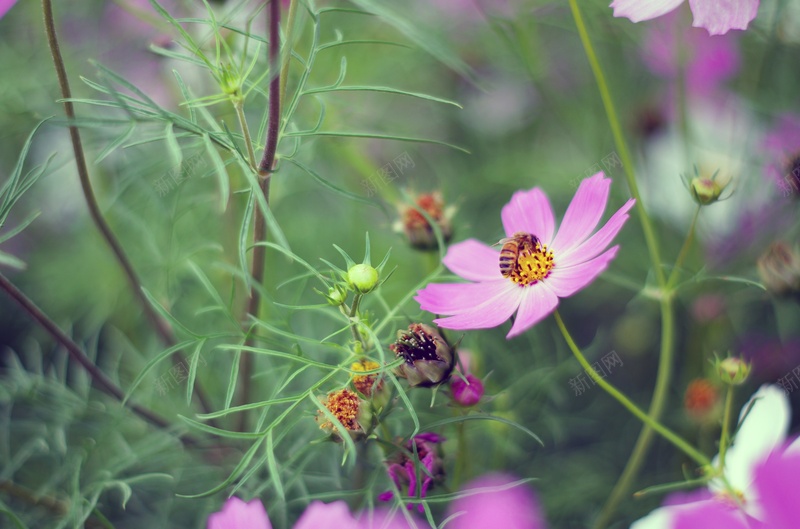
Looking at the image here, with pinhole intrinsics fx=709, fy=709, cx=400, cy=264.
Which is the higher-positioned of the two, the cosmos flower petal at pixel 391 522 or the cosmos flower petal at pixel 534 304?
the cosmos flower petal at pixel 534 304

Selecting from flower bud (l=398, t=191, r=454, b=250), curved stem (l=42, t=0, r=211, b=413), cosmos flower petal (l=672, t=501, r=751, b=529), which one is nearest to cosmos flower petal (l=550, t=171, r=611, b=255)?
flower bud (l=398, t=191, r=454, b=250)

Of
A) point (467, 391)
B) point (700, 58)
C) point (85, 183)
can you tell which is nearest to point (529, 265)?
point (467, 391)

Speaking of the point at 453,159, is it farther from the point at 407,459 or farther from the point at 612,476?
the point at 407,459

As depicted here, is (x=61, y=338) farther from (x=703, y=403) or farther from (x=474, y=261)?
(x=703, y=403)

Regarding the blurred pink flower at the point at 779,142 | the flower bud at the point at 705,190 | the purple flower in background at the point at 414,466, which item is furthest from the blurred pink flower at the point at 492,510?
the blurred pink flower at the point at 779,142

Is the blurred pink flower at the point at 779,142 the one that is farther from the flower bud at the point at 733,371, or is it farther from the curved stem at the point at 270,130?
the curved stem at the point at 270,130

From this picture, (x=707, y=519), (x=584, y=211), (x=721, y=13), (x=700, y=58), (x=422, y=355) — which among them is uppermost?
(x=700, y=58)
